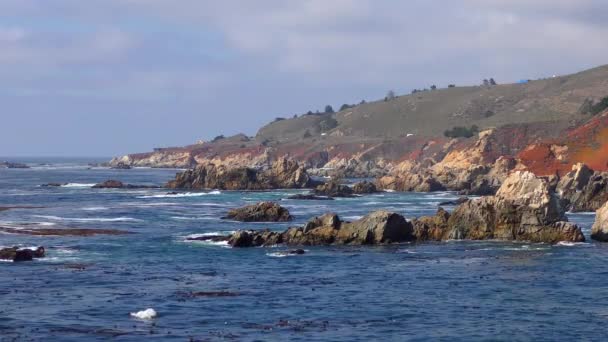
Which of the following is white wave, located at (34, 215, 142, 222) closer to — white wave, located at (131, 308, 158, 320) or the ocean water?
the ocean water

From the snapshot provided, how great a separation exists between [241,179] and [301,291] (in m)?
89.8

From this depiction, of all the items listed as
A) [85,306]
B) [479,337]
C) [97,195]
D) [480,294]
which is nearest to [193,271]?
[85,306]

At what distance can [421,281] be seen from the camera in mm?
49000

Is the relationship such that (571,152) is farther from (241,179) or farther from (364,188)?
(241,179)

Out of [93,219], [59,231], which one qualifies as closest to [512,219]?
[59,231]

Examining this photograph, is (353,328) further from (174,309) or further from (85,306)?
(85,306)

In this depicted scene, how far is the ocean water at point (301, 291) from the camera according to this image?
37156mm

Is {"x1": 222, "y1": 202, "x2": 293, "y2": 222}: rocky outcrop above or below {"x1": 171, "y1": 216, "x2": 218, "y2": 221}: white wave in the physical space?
above

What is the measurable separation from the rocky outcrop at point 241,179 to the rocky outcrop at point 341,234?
69662 millimetres

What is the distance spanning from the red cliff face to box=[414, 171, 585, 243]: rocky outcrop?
61253 mm

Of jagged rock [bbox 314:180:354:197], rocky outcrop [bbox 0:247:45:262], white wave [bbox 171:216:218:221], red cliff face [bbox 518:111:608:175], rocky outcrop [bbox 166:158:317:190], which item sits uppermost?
red cliff face [bbox 518:111:608:175]

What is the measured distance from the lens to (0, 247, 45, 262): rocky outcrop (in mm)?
55875

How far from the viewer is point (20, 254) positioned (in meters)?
56.0

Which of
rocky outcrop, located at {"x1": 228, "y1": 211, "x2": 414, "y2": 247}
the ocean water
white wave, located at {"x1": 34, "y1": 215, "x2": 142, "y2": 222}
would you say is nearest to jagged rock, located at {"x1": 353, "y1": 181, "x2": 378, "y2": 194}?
white wave, located at {"x1": 34, "y1": 215, "x2": 142, "y2": 222}
